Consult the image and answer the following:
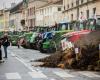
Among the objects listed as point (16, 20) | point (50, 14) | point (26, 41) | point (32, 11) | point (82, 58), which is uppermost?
point (32, 11)

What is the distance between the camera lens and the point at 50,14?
92875 mm

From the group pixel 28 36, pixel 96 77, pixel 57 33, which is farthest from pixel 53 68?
pixel 28 36

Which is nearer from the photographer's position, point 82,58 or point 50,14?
point 82,58

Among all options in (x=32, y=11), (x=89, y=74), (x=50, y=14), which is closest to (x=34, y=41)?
(x=89, y=74)

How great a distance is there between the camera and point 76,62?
76.9 feet

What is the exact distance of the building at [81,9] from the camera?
56.4 meters

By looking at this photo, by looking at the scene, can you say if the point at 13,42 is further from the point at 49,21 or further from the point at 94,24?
the point at 94,24

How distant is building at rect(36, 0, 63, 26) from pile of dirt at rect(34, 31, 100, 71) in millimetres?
55347

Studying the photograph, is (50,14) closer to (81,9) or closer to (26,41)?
(81,9)

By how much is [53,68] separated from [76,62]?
4.19 feet

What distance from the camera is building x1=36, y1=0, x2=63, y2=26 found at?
85.1 meters

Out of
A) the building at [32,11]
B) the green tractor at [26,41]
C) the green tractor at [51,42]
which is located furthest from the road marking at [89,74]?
the building at [32,11]

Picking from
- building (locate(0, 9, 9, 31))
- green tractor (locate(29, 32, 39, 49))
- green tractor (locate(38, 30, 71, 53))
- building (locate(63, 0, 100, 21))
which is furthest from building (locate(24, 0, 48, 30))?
green tractor (locate(38, 30, 71, 53))

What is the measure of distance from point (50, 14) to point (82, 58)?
70.0 meters
